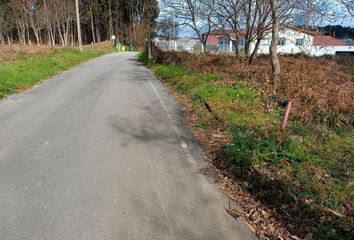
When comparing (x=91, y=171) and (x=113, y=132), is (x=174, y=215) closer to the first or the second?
(x=91, y=171)

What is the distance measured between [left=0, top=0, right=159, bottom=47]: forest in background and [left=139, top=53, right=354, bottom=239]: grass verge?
34144 millimetres

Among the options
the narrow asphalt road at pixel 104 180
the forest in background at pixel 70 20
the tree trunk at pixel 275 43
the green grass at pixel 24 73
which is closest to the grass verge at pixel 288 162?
the narrow asphalt road at pixel 104 180

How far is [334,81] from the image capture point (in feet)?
33.8

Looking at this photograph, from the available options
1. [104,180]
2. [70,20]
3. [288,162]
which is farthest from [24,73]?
[70,20]

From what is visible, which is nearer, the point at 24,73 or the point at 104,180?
the point at 104,180

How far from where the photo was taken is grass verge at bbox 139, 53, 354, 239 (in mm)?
3361

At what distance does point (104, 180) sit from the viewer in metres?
4.30

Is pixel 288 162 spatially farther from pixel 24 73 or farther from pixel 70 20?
A: pixel 70 20

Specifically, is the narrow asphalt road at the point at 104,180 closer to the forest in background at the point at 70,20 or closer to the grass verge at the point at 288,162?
the grass verge at the point at 288,162

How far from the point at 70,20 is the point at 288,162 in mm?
51605

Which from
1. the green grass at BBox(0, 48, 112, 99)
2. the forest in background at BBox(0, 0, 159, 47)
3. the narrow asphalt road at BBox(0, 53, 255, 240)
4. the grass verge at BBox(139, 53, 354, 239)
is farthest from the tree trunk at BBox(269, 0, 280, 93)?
the forest in background at BBox(0, 0, 159, 47)

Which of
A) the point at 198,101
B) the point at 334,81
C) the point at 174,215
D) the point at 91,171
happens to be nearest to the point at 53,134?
the point at 91,171

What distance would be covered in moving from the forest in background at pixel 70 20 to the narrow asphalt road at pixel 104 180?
3387 cm

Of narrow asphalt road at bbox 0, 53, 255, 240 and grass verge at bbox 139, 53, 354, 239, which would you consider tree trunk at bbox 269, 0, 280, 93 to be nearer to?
grass verge at bbox 139, 53, 354, 239
